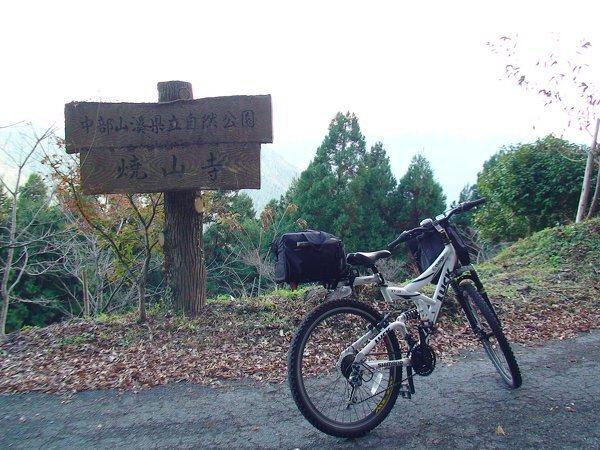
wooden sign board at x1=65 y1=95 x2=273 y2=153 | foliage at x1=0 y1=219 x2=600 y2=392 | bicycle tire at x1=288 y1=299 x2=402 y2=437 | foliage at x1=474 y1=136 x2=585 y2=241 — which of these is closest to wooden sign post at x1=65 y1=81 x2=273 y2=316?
wooden sign board at x1=65 y1=95 x2=273 y2=153

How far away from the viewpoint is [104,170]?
553 centimetres

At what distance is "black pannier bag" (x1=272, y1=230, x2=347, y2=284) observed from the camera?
3.18 metres

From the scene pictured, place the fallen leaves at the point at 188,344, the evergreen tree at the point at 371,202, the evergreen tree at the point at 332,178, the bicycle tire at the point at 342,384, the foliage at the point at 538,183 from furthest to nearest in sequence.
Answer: the evergreen tree at the point at 371,202
the evergreen tree at the point at 332,178
the foliage at the point at 538,183
the fallen leaves at the point at 188,344
the bicycle tire at the point at 342,384

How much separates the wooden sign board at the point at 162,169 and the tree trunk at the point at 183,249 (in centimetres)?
35

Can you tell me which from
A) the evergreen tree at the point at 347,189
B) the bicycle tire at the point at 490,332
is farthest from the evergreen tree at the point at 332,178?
the bicycle tire at the point at 490,332

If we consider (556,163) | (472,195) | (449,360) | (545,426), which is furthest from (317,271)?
(472,195)

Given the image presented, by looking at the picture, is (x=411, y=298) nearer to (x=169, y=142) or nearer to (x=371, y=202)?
(x=169, y=142)

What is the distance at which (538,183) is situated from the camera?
13.1 meters

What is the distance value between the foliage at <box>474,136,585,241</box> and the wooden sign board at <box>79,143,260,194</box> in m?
9.61

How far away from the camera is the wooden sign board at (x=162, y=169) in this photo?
18.1 feet

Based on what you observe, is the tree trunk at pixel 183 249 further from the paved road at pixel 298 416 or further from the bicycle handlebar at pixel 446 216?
the bicycle handlebar at pixel 446 216

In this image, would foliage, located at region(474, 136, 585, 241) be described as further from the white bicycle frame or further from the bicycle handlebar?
the white bicycle frame

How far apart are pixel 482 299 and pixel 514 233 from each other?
39.2 feet

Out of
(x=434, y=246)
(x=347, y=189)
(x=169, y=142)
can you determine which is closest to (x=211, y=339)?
(x=169, y=142)
